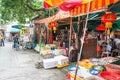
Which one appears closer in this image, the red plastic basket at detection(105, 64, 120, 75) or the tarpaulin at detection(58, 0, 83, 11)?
the red plastic basket at detection(105, 64, 120, 75)

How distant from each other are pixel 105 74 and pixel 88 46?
20.7ft

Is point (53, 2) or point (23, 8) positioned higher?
point (23, 8)

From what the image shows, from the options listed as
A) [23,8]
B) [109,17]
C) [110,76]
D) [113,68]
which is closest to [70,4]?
[109,17]

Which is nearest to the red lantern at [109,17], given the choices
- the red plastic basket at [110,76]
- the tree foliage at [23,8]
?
the red plastic basket at [110,76]

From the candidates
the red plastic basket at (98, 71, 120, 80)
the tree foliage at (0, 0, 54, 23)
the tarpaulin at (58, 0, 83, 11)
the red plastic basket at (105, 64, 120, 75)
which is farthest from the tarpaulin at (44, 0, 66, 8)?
the tree foliage at (0, 0, 54, 23)

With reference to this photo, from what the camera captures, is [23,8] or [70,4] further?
[23,8]

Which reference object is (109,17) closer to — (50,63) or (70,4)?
(70,4)

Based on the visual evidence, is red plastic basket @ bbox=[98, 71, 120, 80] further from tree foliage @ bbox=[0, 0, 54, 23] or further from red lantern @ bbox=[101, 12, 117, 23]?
tree foliage @ bbox=[0, 0, 54, 23]

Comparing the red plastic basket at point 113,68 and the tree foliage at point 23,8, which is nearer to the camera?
the red plastic basket at point 113,68

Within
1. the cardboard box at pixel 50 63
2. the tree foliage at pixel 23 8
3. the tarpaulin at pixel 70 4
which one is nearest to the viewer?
the tarpaulin at pixel 70 4

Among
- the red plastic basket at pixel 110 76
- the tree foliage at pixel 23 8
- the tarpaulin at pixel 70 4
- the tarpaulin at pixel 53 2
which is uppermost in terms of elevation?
the tree foliage at pixel 23 8

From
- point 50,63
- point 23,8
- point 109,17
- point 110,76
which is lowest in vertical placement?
point 50,63

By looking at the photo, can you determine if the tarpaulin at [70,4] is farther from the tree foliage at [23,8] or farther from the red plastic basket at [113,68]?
the tree foliage at [23,8]

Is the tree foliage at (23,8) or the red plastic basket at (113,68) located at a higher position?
the tree foliage at (23,8)
